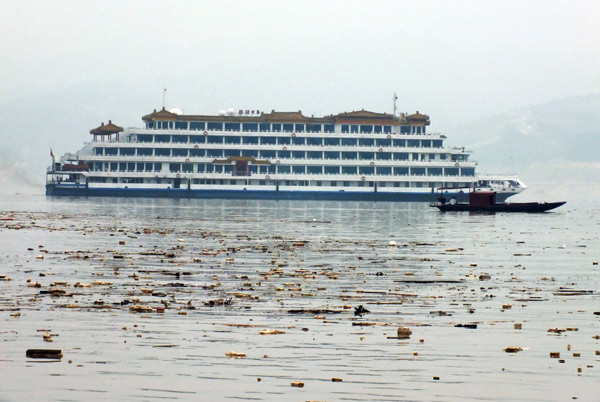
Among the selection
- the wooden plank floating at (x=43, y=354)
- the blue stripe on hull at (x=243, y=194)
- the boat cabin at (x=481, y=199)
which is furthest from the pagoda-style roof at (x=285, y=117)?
the wooden plank floating at (x=43, y=354)

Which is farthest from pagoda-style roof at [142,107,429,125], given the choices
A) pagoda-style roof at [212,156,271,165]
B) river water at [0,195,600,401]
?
river water at [0,195,600,401]

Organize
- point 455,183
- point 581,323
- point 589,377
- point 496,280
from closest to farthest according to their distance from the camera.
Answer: point 589,377 < point 581,323 < point 496,280 < point 455,183

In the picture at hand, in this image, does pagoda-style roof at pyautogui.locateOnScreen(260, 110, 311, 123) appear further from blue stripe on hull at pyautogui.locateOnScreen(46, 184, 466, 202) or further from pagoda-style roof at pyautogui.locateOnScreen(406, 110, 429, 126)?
pagoda-style roof at pyautogui.locateOnScreen(406, 110, 429, 126)

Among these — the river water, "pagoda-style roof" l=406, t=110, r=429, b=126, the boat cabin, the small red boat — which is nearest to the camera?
the river water

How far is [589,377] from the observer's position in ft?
50.1

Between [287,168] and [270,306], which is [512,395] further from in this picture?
[287,168]

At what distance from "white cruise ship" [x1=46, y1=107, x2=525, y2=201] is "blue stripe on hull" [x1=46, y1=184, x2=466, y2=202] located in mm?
158

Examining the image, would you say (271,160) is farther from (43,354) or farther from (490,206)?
(43,354)

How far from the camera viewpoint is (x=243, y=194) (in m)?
168

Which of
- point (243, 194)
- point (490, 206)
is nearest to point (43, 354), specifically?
point (490, 206)

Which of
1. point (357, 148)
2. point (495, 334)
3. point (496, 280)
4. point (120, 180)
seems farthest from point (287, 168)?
point (495, 334)

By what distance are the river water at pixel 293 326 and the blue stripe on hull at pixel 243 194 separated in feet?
418

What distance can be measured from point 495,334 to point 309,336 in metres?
3.41

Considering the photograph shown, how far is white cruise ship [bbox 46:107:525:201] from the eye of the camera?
16975cm
